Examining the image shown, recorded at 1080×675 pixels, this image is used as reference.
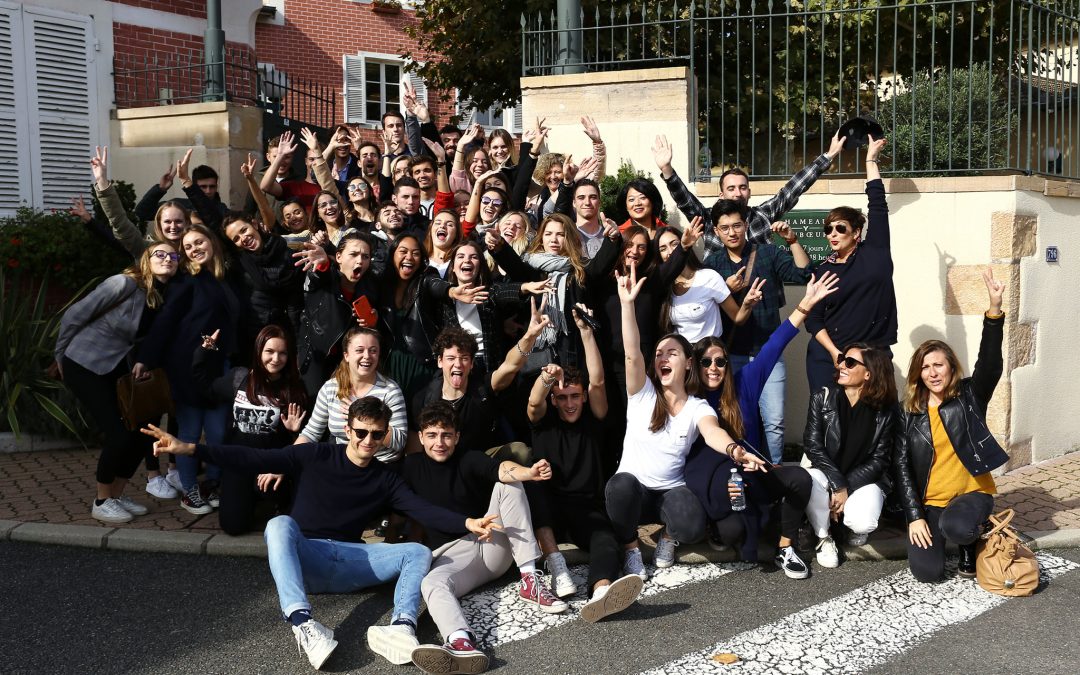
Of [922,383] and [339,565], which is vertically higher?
[922,383]

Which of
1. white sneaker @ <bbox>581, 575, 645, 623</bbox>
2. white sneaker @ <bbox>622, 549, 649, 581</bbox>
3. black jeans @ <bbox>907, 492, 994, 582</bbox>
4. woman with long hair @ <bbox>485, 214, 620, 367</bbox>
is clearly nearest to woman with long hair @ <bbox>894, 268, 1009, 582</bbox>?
black jeans @ <bbox>907, 492, 994, 582</bbox>

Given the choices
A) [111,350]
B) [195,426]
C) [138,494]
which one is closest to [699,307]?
[195,426]

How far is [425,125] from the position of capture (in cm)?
988

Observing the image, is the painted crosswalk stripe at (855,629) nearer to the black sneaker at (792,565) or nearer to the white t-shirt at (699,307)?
the black sneaker at (792,565)

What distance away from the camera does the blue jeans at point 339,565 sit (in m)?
4.86

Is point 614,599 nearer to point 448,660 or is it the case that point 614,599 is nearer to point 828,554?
point 448,660

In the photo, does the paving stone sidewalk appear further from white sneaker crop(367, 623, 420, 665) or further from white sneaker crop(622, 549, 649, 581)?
white sneaker crop(622, 549, 649, 581)

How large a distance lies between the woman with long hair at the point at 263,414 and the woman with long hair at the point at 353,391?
25 cm

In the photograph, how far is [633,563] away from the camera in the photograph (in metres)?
5.69

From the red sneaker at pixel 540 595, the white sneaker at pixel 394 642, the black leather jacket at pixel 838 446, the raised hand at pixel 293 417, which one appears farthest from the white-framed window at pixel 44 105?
the black leather jacket at pixel 838 446

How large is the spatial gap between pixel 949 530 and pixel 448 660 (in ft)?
9.15

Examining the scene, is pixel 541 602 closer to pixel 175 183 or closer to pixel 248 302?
pixel 248 302

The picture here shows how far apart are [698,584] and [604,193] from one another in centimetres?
404

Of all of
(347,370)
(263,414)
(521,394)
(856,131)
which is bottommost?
(263,414)
